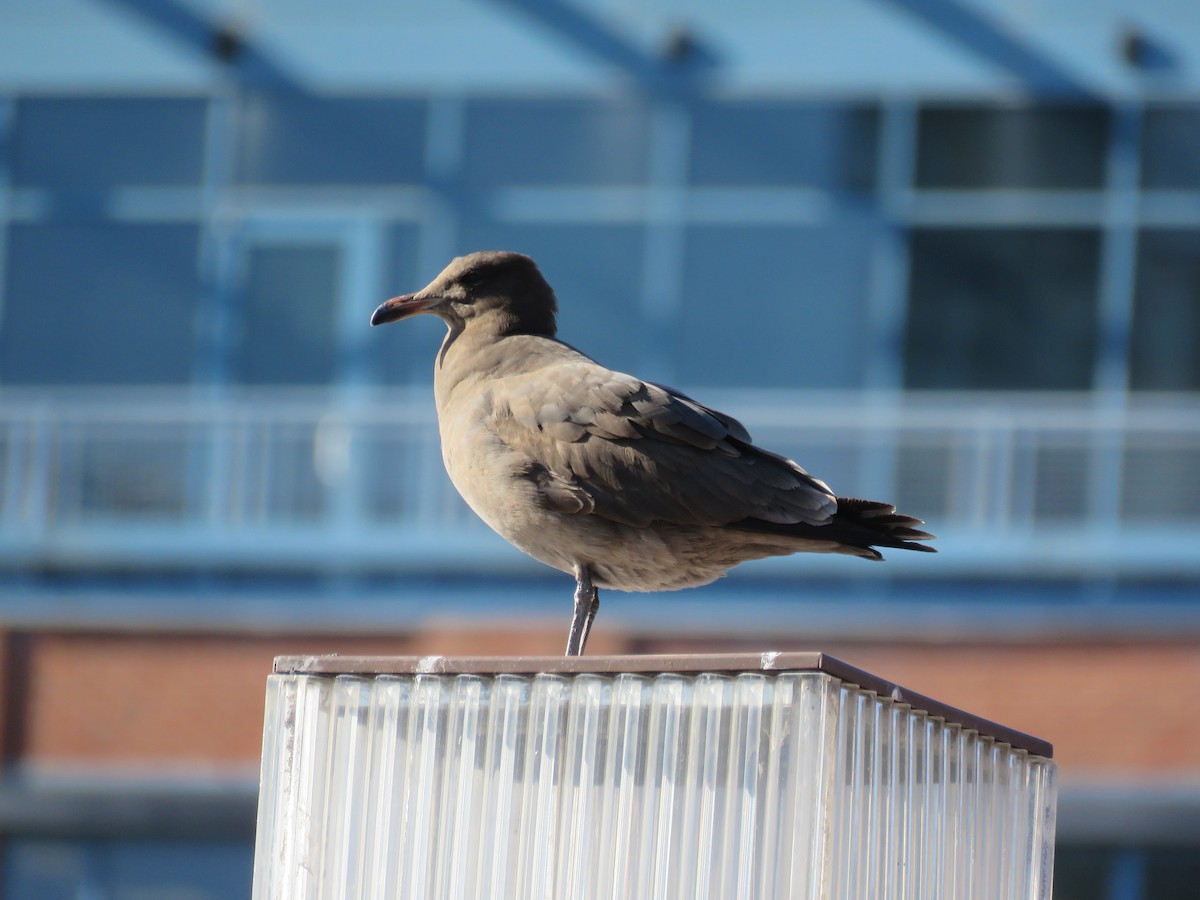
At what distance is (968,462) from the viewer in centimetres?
1469

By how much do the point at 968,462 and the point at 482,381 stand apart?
10375 millimetres

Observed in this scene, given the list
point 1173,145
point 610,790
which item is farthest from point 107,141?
point 610,790

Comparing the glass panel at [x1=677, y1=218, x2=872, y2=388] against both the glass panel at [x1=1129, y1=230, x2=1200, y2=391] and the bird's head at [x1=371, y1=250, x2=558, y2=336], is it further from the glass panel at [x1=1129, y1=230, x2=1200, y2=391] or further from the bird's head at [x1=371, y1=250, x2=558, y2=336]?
the bird's head at [x1=371, y1=250, x2=558, y2=336]

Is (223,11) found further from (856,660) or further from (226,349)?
(856,660)

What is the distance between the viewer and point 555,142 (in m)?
16.0

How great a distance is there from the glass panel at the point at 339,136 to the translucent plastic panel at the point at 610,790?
1315 cm

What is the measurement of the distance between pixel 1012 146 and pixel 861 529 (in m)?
11.8

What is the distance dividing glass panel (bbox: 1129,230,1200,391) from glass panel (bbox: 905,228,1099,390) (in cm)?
45

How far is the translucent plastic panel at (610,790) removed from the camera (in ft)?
10.1

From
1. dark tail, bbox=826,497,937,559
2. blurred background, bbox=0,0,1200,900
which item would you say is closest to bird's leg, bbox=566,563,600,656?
dark tail, bbox=826,497,937,559

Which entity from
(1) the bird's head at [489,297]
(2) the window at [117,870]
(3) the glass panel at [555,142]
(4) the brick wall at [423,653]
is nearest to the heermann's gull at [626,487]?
(1) the bird's head at [489,297]

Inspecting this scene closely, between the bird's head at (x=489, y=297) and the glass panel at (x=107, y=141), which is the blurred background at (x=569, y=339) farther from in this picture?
the bird's head at (x=489, y=297)

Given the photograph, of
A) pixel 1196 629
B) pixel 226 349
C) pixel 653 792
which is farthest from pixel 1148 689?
pixel 653 792

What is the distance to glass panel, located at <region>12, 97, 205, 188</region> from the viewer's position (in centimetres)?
1639
